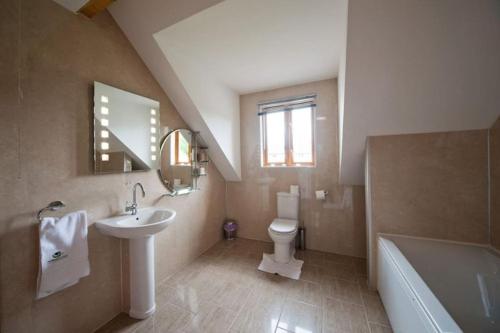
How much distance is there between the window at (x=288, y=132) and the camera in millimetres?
2721

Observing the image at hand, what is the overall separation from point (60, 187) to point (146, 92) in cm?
111

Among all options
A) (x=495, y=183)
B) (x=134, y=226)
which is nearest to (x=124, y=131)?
(x=134, y=226)

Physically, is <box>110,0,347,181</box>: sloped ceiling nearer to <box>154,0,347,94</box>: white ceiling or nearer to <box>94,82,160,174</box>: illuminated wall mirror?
<box>154,0,347,94</box>: white ceiling

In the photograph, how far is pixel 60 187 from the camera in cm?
128

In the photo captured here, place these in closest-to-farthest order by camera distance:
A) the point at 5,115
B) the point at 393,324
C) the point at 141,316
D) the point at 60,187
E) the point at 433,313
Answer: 1. the point at 433,313
2. the point at 5,115
3. the point at 60,187
4. the point at 393,324
5. the point at 141,316

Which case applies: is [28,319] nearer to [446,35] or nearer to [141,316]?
[141,316]

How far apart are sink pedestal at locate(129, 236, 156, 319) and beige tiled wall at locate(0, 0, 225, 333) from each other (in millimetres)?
171

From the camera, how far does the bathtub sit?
3.43 feet

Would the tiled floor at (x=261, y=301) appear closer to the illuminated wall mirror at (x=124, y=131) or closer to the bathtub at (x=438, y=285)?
the bathtub at (x=438, y=285)

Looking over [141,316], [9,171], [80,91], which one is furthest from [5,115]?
[141,316]

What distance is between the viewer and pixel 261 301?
68.1 inches

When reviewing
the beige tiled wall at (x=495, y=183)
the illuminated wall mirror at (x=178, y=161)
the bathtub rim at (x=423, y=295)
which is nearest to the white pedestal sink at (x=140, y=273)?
the illuminated wall mirror at (x=178, y=161)

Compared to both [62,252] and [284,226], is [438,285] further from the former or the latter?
[62,252]

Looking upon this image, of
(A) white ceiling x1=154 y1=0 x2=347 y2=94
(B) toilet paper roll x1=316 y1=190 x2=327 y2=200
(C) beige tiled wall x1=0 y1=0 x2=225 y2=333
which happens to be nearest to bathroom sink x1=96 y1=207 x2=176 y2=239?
(C) beige tiled wall x1=0 y1=0 x2=225 y2=333
